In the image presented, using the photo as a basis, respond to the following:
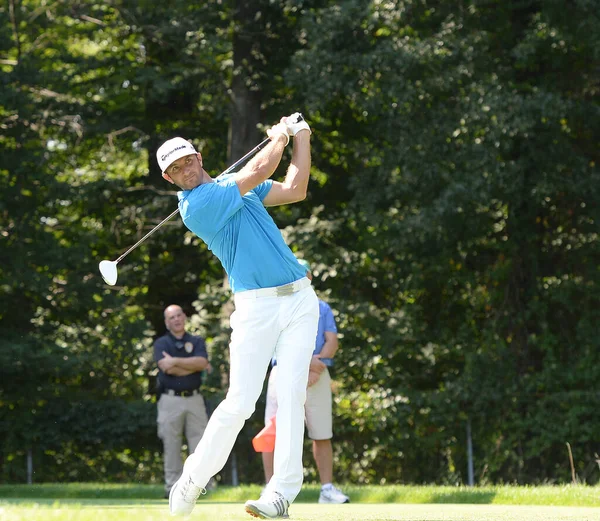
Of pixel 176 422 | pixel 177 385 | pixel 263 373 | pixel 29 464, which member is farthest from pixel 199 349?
pixel 263 373

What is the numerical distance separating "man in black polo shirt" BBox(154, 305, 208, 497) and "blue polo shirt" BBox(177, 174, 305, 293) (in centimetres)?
548

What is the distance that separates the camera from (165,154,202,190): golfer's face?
5.75 m

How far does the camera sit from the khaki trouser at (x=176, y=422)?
1147 centimetres

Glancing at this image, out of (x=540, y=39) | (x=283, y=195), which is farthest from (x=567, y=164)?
(x=283, y=195)

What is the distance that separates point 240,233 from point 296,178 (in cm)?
40

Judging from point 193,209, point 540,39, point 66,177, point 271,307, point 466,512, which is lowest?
point 466,512

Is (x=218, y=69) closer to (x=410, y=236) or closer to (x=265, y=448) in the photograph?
(x=410, y=236)

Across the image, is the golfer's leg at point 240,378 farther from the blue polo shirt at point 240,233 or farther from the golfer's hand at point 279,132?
the golfer's hand at point 279,132

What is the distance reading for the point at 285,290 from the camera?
5.74m

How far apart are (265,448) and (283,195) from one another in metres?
2.79

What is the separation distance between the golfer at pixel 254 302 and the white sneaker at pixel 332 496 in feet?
9.99

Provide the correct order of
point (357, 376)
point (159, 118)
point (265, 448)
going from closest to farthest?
1. point (265, 448)
2. point (357, 376)
3. point (159, 118)

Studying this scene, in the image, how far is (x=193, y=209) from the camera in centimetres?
568

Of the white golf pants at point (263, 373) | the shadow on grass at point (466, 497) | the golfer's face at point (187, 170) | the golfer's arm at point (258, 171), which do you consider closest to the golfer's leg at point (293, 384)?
the white golf pants at point (263, 373)
